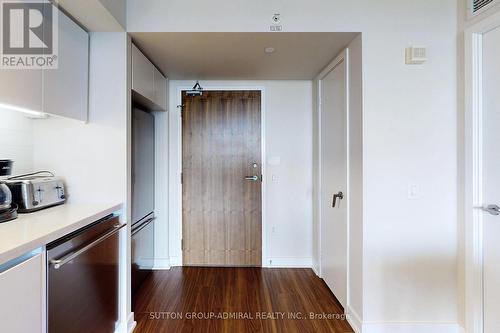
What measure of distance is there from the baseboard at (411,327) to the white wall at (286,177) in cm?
121

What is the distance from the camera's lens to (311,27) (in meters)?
1.87

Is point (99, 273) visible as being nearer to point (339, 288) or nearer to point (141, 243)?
point (141, 243)

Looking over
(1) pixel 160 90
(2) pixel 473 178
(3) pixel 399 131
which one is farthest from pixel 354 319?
(1) pixel 160 90

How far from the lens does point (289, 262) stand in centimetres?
305

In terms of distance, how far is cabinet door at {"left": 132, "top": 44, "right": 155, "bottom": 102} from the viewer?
201cm

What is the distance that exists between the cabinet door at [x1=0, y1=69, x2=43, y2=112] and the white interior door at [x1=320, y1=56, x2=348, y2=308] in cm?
211

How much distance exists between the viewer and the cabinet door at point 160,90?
2543 millimetres

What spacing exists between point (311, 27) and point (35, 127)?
2142 millimetres

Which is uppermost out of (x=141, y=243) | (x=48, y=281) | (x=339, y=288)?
(x=48, y=281)

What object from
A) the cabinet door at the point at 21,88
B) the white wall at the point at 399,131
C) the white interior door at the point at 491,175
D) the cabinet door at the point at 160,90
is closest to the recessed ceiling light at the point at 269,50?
the white wall at the point at 399,131

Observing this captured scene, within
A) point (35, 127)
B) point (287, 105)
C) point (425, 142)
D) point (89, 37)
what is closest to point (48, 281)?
point (35, 127)

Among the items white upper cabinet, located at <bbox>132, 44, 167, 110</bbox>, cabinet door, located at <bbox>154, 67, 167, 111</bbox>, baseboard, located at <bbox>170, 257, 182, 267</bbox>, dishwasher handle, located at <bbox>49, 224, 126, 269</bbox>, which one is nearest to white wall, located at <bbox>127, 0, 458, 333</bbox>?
white upper cabinet, located at <bbox>132, 44, 167, 110</bbox>

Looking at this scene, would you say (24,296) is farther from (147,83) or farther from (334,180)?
(334,180)

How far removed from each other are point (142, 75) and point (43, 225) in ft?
4.58
